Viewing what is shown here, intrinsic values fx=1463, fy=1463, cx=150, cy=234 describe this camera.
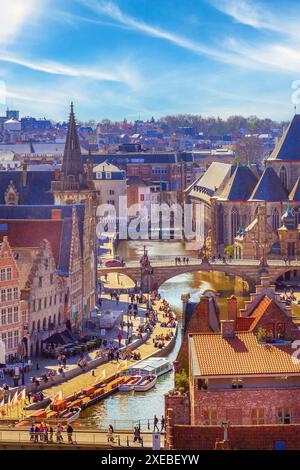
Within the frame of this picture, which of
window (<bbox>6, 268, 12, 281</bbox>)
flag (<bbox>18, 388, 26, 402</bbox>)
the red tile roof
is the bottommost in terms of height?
flag (<bbox>18, 388, 26, 402</bbox>)

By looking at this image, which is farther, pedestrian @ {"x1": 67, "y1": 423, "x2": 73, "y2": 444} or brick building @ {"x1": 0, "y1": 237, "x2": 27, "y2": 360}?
brick building @ {"x1": 0, "y1": 237, "x2": 27, "y2": 360}

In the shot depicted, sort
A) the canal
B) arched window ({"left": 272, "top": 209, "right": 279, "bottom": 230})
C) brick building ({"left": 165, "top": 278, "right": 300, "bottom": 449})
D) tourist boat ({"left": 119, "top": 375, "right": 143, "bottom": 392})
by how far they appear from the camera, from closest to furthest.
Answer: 1. brick building ({"left": 165, "top": 278, "right": 300, "bottom": 449})
2. the canal
3. tourist boat ({"left": 119, "top": 375, "right": 143, "bottom": 392})
4. arched window ({"left": 272, "top": 209, "right": 279, "bottom": 230})

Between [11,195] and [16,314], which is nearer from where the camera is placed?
[16,314]

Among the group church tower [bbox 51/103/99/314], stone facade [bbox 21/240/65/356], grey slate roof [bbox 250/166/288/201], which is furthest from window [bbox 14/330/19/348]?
grey slate roof [bbox 250/166/288/201]

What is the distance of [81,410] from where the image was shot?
55.0 metres

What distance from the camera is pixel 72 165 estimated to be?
8456 centimetres

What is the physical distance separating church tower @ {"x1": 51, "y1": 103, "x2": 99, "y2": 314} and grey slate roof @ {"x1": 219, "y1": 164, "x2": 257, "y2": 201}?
29490mm

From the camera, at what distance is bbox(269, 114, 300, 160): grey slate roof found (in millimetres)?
114062

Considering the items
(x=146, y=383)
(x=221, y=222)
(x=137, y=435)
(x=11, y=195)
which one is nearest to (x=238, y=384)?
(x=137, y=435)

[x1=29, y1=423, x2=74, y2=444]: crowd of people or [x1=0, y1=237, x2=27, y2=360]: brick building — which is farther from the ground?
[x1=0, y1=237, x2=27, y2=360]: brick building

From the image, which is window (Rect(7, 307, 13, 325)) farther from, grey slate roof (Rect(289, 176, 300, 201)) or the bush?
grey slate roof (Rect(289, 176, 300, 201))

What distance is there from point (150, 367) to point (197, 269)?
1336 inches

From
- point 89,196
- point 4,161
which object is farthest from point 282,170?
point 4,161

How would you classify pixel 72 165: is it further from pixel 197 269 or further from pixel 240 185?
pixel 240 185
